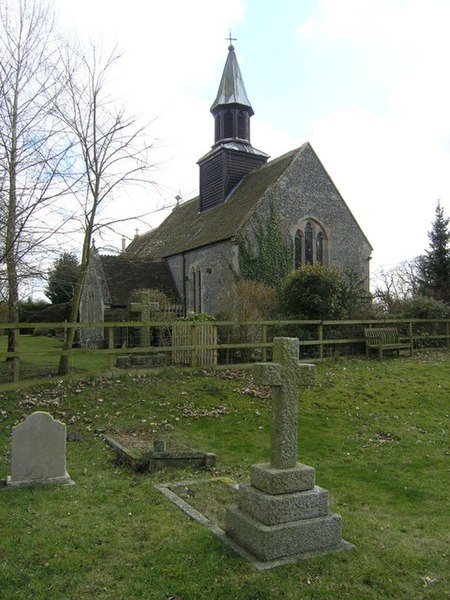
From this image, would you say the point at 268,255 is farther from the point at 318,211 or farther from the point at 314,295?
the point at 314,295

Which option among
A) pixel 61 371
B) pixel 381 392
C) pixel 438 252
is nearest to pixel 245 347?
pixel 381 392

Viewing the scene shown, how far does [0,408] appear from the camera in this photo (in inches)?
392

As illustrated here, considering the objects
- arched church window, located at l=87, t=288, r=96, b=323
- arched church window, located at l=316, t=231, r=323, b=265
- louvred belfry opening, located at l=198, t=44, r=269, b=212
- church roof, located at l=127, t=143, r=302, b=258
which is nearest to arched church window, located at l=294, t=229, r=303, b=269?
arched church window, located at l=316, t=231, r=323, b=265

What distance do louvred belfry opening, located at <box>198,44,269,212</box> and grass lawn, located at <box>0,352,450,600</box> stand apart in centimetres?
1567

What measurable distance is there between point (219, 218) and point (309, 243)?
177 inches

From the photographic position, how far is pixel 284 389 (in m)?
4.75

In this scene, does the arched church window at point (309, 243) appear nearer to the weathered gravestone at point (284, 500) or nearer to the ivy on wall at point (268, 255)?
the ivy on wall at point (268, 255)

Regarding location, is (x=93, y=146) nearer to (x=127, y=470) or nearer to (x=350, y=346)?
(x=127, y=470)

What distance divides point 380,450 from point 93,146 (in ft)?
32.8

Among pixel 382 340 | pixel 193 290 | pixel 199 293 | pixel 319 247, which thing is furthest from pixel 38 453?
pixel 319 247

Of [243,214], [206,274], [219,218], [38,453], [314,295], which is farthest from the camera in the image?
[219,218]

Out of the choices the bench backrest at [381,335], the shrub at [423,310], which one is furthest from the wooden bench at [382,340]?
the shrub at [423,310]

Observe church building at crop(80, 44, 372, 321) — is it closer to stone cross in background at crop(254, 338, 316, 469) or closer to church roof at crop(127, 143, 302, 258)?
church roof at crop(127, 143, 302, 258)

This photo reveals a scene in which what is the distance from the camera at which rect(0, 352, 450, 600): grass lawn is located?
3.94 metres
